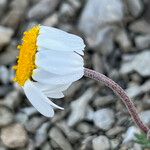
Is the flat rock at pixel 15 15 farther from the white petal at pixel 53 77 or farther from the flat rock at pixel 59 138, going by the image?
the white petal at pixel 53 77

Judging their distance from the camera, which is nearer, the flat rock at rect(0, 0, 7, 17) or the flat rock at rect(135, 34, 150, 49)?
the flat rock at rect(135, 34, 150, 49)

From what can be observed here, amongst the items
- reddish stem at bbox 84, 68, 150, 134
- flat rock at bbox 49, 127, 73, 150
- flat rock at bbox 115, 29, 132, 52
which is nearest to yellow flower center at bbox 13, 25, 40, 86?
reddish stem at bbox 84, 68, 150, 134

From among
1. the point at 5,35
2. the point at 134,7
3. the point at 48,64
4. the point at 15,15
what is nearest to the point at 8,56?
the point at 5,35

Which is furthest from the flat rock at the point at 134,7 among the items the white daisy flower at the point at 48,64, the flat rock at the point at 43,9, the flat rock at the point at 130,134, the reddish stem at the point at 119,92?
the white daisy flower at the point at 48,64

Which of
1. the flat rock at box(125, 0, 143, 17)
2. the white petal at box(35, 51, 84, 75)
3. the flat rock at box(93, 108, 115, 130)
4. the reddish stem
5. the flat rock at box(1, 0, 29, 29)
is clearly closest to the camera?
the white petal at box(35, 51, 84, 75)

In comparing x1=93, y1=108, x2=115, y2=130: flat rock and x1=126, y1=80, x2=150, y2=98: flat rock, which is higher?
x1=126, y1=80, x2=150, y2=98: flat rock

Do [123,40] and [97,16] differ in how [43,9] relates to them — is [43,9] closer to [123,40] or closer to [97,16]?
[97,16]

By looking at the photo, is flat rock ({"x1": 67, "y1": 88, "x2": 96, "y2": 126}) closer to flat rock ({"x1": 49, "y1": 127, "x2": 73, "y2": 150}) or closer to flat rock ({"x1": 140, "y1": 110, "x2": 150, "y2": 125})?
flat rock ({"x1": 49, "y1": 127, "x2": 73, "y2": 150})
